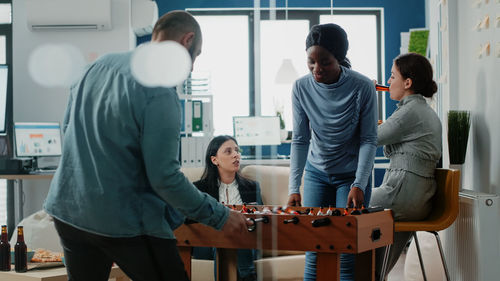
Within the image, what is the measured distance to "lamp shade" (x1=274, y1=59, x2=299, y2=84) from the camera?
214 cm

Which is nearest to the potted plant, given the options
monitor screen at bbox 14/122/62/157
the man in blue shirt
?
the man in blue shirt

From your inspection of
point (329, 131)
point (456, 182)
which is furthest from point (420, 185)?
point (329, 131)

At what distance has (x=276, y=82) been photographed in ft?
7.49

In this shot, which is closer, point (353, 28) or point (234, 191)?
point (234, 191)

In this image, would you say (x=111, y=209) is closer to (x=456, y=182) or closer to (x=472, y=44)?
(x=456, y=182)

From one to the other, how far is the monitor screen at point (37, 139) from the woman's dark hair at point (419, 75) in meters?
3.18

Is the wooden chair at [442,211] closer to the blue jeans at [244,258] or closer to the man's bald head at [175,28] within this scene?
the blue jeans at [244,258]

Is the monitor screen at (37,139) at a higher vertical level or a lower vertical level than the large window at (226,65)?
lower

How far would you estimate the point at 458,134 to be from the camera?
2844 millimetres

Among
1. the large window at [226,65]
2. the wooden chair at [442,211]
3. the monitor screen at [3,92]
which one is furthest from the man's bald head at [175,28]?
the monitor screen at [3,92]

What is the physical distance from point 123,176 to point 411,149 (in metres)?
1.66

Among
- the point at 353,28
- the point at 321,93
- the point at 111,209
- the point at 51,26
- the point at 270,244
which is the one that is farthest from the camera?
the point at 353,28

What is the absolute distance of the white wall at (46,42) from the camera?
5.27 metres

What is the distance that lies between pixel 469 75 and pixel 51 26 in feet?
12.2
